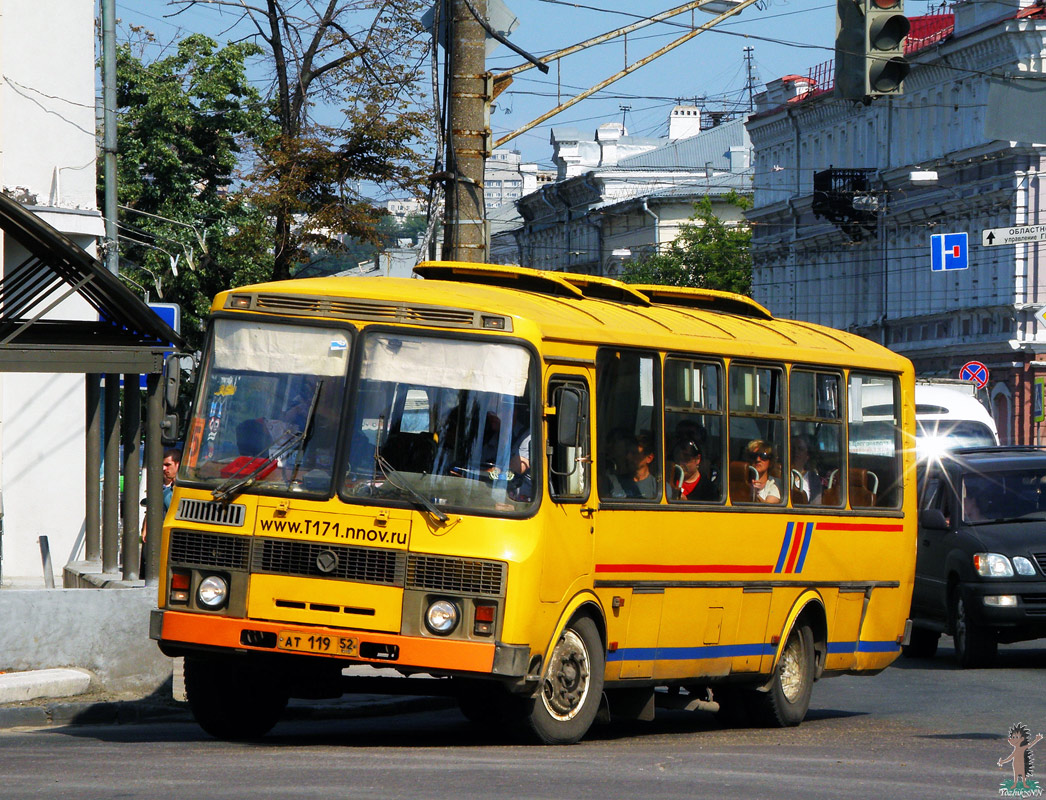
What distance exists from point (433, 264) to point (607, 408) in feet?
5.80

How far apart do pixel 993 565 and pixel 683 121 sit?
3300 inches

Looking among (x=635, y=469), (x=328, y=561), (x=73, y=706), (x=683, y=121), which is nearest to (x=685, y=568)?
(x=635, y=469)

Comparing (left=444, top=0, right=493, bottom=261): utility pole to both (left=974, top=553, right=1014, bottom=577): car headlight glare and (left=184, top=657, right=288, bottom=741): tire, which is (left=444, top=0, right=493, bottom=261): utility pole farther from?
(left=974, top=553, right=1014, bottom=577): car headlight glare

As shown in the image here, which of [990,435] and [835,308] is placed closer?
[990,435]

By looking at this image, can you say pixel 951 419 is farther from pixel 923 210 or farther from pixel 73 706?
pixel 923 210

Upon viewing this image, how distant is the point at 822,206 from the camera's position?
203ft

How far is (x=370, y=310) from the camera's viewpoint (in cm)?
1052

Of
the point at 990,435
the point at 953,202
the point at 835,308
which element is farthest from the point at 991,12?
the point at 990,435

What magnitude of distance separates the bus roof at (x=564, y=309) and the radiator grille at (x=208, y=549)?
1.30 metres

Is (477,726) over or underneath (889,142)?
underneath

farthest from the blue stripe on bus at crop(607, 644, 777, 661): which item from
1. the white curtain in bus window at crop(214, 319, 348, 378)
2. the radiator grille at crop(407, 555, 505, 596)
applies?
the white curtain in bus window at crop(214, 319, 348, 378)

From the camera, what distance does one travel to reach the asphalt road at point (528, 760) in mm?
8344

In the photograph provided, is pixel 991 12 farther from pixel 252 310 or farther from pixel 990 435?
pixel 252 310

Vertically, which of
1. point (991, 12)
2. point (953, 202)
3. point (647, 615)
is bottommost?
point (647, 615)
